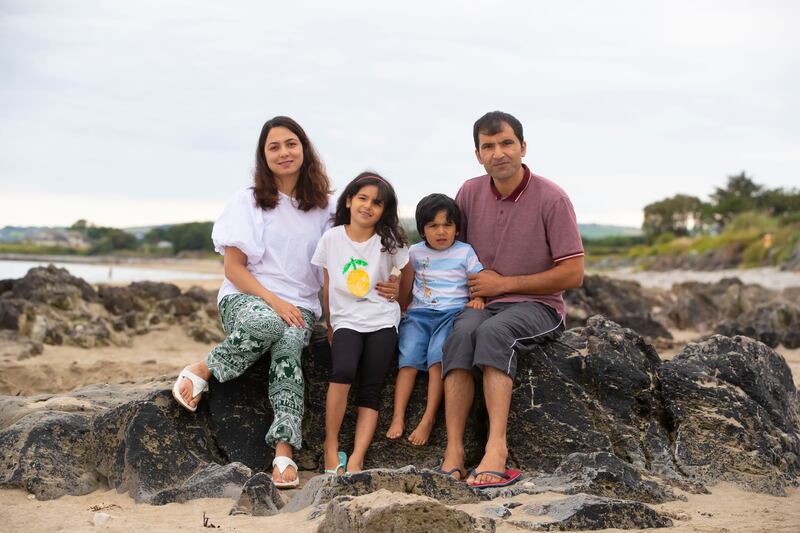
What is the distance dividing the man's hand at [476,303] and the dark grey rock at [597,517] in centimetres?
152

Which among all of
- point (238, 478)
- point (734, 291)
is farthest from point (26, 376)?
point (734, 291)

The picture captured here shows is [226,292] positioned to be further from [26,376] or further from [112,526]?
[26,376]

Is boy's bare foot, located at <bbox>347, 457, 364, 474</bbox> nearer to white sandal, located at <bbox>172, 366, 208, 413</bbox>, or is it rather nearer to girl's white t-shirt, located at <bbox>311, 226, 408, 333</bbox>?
girl's white t-shirt, located at <bbox>311, 226, 408, 333</bbox>

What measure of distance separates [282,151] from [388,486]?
7.61 ft

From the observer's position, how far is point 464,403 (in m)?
4.80

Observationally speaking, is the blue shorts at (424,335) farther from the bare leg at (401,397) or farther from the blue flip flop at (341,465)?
the blue flip flop at (341,465)

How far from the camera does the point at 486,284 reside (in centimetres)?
508

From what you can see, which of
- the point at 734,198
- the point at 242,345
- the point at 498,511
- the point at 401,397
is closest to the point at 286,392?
the point at 242,345

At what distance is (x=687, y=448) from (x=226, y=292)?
9.32 ft

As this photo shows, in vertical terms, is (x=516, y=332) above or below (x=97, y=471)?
above

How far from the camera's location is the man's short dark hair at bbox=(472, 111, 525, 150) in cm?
512

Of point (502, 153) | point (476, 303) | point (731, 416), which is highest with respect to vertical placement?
→ point (502, 153)

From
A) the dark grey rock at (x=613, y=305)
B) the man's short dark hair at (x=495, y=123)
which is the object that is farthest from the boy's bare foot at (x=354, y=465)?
the dark grey rock at (x=613, y=305)

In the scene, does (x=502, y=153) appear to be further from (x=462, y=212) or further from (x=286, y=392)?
(x=286, y=392)
